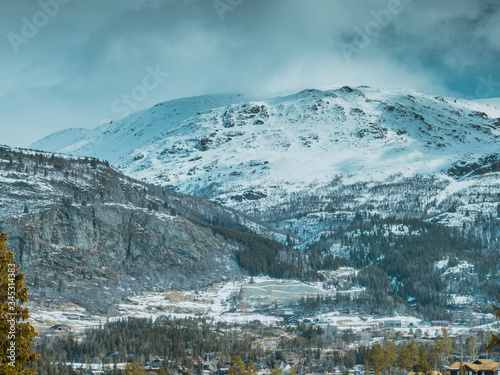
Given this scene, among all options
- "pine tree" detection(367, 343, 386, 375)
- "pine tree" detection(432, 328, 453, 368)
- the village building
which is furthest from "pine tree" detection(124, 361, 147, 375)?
"pine tree" detection(432, 328, 453, 368)

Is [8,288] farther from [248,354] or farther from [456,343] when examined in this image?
[456,343]

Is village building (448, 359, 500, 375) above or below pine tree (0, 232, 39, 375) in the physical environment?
below

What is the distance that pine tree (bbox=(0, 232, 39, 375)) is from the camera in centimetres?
3347

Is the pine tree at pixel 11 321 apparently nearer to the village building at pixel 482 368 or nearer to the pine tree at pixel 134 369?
the pine tree at pixel 134 369

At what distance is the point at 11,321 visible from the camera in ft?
110

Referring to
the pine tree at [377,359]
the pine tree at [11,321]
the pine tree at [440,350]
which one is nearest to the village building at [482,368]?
the pine tree at [377,359]

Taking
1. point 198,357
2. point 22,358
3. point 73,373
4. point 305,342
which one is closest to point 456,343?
point 305,342

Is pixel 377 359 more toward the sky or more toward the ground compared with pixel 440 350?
more toward the sky

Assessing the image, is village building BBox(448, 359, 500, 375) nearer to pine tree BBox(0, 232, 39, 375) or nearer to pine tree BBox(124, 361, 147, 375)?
pine tree BBox(124, 361, 147, 375)

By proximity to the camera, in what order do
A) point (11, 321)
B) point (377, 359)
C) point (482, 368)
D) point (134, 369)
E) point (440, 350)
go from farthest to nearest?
1. point (440, 350)
2. point (377, 359)
3. point (482, 368)
4. point (134, 369)
5. point (11, 321)

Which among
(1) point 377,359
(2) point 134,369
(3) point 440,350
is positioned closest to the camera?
(2) point 134,369

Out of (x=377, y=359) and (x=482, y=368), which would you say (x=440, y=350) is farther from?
(x=482, y=368)

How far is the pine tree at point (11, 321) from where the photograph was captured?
110ft

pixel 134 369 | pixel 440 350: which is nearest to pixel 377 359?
pixel 440 350
